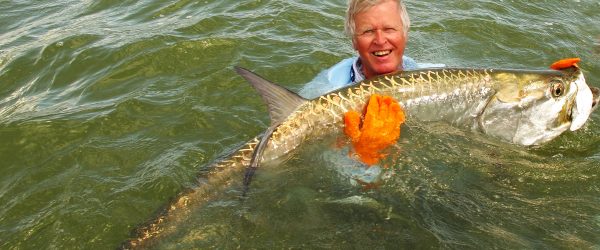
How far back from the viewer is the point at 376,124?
3416 mm

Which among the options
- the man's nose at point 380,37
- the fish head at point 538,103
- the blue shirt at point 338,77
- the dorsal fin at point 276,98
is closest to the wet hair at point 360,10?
the man's nose at point 380,37

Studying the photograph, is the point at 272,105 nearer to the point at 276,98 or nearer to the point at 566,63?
the point at 276,98

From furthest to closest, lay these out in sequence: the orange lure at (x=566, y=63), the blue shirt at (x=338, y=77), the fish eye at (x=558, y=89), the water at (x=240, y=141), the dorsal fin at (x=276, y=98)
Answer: the blue shirt at (x=338, y=77)
the orange lure at (x=566, y=63)
the fish eye at (x=558, y=89)
the water at (x=240, y=141)
the dorsal fin at (x=276, y=98)

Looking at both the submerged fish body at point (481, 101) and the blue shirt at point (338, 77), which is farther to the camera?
the blue shirt at point (338, 77)

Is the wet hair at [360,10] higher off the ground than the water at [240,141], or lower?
higher

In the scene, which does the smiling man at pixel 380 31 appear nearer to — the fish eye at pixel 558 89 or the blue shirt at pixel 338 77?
the blue shirt at pixel 338 77

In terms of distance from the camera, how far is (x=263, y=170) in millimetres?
3588

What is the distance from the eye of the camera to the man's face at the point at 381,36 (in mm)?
4000

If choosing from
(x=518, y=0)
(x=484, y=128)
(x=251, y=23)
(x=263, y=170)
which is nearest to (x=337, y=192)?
(x=263, y=170)

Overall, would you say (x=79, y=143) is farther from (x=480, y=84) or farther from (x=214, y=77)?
(x=480, y=84)

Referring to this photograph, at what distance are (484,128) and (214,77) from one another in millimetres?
3361

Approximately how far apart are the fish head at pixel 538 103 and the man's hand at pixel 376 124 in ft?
2.30

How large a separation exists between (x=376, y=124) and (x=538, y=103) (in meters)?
1.22

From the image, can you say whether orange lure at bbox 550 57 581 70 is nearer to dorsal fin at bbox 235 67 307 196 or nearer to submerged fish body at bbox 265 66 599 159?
submerged fish body at bbox 265 66 599 159
